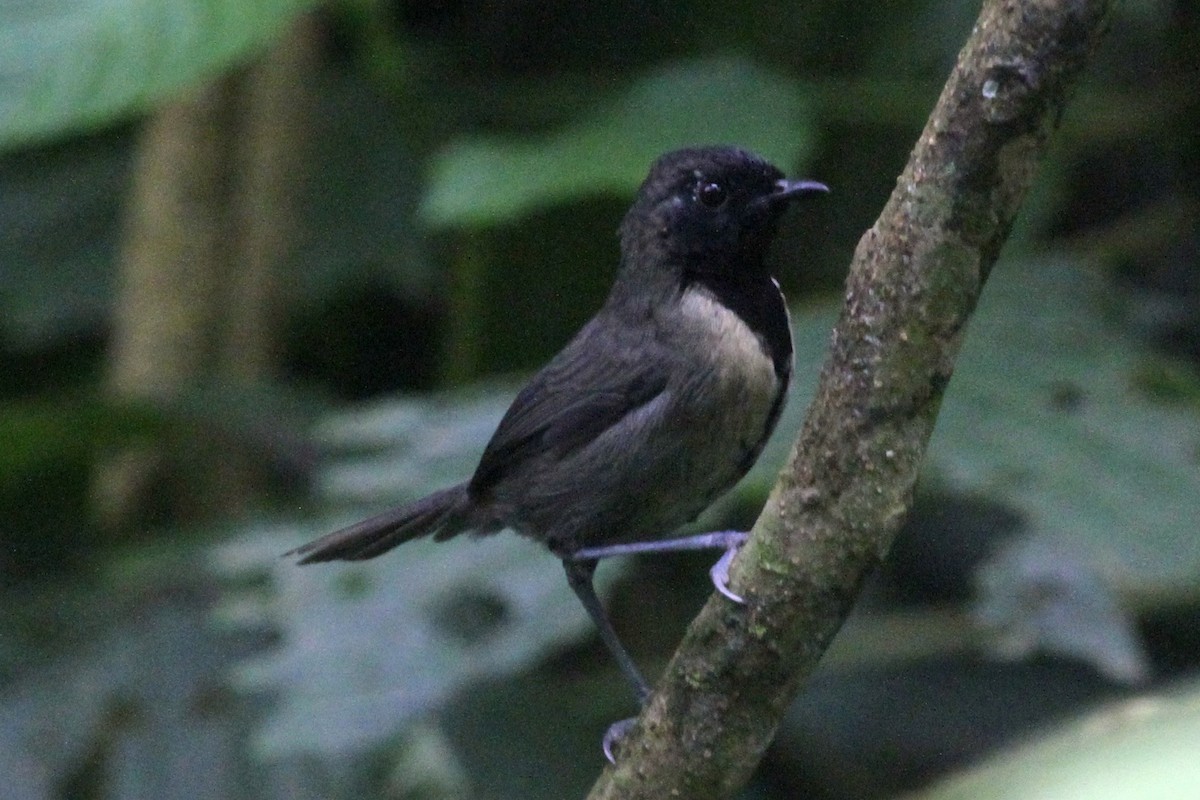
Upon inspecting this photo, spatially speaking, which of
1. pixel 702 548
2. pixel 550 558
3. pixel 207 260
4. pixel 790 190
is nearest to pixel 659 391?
pixel 702 548

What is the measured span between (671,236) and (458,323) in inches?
78.2

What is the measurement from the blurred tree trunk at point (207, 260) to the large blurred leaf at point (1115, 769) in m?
4.11

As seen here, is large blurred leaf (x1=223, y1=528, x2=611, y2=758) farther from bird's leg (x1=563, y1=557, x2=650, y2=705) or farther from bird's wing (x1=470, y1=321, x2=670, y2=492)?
bird's wing (x1=470, y1=321, x2=670, y2=492)

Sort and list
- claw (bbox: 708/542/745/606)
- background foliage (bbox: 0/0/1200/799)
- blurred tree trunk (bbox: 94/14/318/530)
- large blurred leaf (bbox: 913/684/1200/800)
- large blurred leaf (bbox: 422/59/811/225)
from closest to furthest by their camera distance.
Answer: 1. large blurred leaf (bbox: 913/684/1200/800)
2. claw (bbox: 708/542/745/606)
3. background foliage (bbox: 0/0/1200/799)
4. large blurred leaf (bbox: 422/59/811/225)
5. blurred tree trunk (bbox: 94/14/318/530)

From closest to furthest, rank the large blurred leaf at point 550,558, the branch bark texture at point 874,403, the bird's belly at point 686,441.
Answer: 1. the branch bark texture at point 874,403
2. the bird's belly at point 686,441
3. the large blurred leaf at point 550,558

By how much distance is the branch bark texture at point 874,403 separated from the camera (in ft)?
5.30

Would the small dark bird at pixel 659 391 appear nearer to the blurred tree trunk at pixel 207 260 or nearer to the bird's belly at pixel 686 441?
the bird's belly at pixel 686 441

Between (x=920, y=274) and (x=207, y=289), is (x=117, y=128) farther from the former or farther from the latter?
(x=920, y=274)

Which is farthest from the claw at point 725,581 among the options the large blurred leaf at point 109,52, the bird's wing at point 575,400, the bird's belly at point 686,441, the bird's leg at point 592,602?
the large blurred leaf at point 109,52

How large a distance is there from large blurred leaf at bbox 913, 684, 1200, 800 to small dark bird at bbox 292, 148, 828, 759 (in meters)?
1.66

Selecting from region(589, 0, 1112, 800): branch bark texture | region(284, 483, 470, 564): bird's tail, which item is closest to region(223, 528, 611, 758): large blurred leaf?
region(284, 483, 470, 564): bird's tail

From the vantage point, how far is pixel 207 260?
4.93m

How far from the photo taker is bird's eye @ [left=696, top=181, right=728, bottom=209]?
2785 mm

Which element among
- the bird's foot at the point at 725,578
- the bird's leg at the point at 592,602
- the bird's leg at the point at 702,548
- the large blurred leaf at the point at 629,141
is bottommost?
the bird's leg at the point at 592,602
